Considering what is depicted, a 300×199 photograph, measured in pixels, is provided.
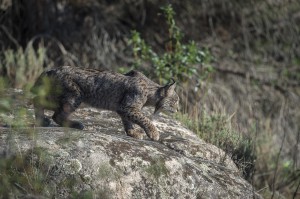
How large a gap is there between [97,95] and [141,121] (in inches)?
20.0

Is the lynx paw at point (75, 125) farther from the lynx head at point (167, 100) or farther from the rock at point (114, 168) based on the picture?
the lynx head at point (167, 100)

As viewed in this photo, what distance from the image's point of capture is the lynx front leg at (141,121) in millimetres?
7555

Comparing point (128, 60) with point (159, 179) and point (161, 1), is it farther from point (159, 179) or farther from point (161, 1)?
point (159, 179)

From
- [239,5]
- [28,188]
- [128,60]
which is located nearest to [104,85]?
[28,188]

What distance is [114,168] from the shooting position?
5848 mm

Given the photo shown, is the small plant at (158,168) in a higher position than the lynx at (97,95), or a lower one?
lower

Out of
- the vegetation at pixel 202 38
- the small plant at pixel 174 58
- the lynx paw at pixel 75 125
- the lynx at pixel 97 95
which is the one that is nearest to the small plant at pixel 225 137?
the lynx at pixel 97 95

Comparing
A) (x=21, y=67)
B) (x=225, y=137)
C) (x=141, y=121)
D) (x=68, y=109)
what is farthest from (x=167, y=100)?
(x=21, y=67)

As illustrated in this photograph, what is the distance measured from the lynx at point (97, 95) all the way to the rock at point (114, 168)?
0.94 m

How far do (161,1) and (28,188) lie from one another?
10.0 m

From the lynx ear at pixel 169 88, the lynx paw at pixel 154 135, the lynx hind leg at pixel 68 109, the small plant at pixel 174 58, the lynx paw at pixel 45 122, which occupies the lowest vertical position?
the lynx paw at pixel 154 135

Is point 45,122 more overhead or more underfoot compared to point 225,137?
more overhead

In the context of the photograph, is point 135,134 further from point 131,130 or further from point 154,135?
point 154,135

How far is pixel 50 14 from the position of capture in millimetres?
14820
